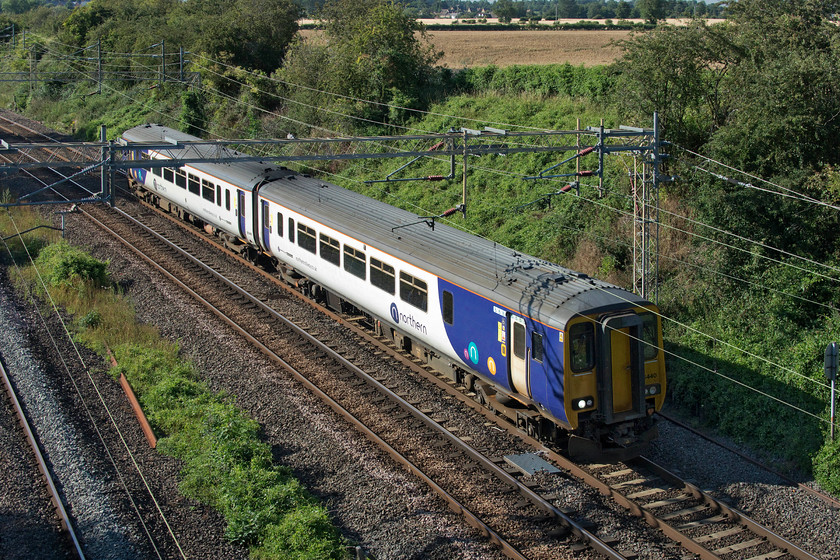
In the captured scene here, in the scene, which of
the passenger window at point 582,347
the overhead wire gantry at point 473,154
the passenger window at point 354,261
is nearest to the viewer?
the passenger window at point 582,347

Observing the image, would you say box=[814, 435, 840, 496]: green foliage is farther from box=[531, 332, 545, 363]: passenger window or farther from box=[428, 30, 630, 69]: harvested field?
box=[428, 30, 630, 69]: harvested field

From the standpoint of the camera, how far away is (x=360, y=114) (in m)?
35.1

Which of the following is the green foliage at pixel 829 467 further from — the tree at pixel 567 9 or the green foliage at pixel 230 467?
the tree at pixel 567 9

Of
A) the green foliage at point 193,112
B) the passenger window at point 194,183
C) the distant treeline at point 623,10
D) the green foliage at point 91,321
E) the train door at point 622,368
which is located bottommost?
the green foliage at point 91,321

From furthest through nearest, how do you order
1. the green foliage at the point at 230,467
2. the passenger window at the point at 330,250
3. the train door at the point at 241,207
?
1. the train door at the point at 241,207
2. the passenger window at the point at 330,250
3. the green foliage at the point at 230,467

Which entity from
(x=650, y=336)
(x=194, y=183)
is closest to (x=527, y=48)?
(x=194, y=183)

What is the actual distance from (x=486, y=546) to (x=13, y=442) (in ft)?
25.6

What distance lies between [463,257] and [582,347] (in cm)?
323

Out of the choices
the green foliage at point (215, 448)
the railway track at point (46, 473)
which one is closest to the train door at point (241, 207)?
the green foliage at point (215, 448)

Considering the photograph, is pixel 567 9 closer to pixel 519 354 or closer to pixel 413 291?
pixel 413 291

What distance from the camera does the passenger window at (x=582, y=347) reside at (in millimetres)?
11125

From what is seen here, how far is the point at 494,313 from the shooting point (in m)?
12.3

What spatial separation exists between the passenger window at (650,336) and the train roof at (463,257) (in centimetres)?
27

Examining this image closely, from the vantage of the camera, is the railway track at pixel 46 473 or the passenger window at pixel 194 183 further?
the passenger window at pixel 194 183
